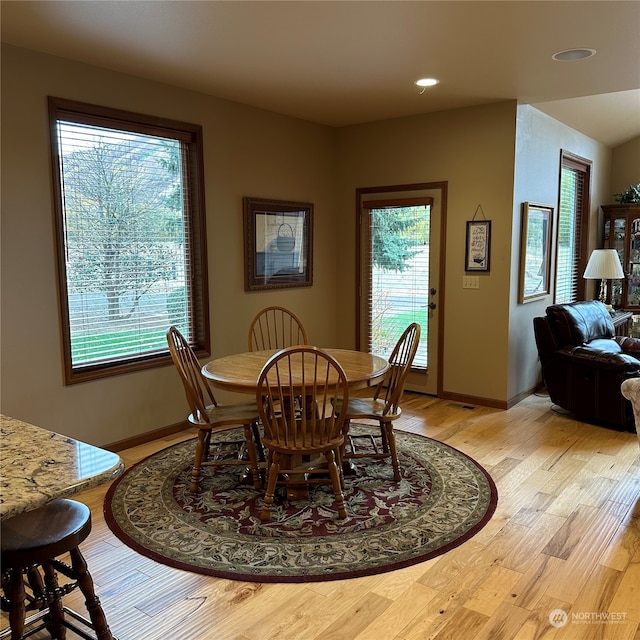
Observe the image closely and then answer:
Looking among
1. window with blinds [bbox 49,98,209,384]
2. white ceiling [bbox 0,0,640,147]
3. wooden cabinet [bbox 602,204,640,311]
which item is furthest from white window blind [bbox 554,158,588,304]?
window with blinds [bbox 49,98,209,384]

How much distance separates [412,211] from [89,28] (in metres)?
3.15

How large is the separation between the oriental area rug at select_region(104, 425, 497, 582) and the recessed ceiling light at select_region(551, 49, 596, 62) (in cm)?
261

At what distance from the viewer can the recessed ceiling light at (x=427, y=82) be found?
4.00m

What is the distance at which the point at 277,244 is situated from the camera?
5113mm

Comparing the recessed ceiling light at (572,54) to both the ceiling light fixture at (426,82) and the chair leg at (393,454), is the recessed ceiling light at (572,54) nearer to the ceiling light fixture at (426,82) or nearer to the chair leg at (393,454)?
the ceiling light fixture at (426,82)

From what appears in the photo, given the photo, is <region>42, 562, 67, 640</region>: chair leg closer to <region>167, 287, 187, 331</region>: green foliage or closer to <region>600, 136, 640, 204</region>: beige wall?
<region>167, 287, 187, 331</region>: green foliage

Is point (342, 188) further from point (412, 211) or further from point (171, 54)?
point (171, 54)

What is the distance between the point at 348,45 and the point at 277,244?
2120mm

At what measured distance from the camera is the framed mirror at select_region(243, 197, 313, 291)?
4836 mm

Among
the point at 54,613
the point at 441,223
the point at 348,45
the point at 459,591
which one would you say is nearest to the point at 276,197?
the point at 441,223

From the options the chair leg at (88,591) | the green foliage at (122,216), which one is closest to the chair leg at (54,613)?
the chair leg at (88,591)

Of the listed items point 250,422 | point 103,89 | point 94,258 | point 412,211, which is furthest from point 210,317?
point 412,211

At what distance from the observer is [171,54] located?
3443 millimetres

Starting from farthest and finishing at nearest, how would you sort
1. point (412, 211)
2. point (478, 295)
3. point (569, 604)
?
point (412, 211)
point (478, 295)
point (569, 604)
